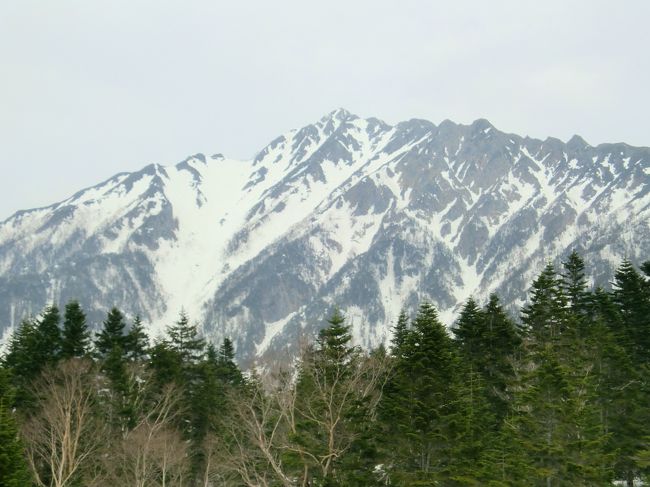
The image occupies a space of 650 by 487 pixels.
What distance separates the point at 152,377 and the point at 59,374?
9648 millimetres

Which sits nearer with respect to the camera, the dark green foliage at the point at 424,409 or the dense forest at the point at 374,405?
the dark green foliage at the point at 424,409

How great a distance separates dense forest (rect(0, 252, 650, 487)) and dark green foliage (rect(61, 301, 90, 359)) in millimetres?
119

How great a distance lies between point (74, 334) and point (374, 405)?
2853 centimetres

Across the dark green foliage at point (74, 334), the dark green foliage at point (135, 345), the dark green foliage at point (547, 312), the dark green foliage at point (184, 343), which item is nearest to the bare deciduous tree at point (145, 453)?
the dark green foliage at point (74, 334)

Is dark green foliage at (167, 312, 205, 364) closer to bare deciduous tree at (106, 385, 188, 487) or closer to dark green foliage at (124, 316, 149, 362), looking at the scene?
dark green foliage at (124, 316, 149, 362)

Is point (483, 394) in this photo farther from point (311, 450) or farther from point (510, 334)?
point (311, 450)

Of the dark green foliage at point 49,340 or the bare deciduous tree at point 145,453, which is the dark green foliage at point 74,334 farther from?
the bare deciduous tree at point 145,453

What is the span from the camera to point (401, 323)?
5678cm

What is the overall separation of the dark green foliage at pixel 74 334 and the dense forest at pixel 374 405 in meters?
0.12

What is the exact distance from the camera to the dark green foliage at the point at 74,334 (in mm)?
50041

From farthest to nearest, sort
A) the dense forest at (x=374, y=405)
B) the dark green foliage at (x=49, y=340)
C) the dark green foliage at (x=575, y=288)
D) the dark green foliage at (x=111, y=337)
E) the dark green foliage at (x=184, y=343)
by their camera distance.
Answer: the dark green foliage at (x=184, y=343) < the dark green foliage at (x=111, y=337) < the dark green foliage at (x=575, y=288) < the dark green foliage at (x=49, y=340) < the dense forest at (x=374, y=405)

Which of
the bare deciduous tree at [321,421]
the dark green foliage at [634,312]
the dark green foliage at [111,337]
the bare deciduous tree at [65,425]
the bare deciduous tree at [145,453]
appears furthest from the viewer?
the dark green foliage at [111,337]

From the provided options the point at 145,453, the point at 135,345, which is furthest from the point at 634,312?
the point at 135,345

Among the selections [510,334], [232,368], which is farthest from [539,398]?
[232,368]
